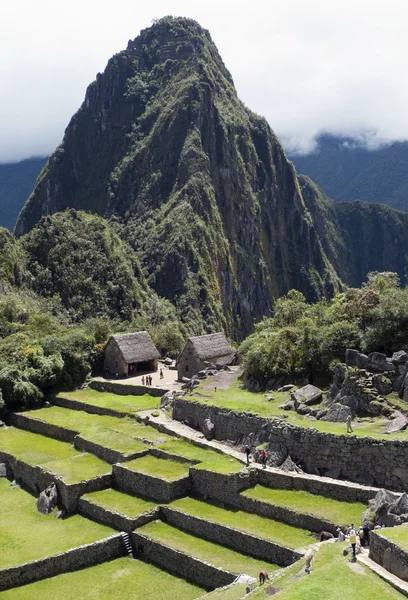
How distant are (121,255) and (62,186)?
6868cm

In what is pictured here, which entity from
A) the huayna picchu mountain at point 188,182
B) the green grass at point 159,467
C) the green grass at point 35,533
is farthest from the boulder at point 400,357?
the huayna picchu mountain at point 188,182

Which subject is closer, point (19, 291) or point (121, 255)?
point (19, 291)

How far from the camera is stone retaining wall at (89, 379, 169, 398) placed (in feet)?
125

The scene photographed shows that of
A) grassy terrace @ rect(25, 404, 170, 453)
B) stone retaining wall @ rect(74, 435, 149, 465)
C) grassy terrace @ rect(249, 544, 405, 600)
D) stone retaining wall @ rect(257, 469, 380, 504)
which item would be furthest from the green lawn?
grassy terrace @ rect(249, 544, 405, 600)

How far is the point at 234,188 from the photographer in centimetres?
14975

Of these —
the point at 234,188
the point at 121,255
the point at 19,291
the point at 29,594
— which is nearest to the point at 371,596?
the point at 29,594

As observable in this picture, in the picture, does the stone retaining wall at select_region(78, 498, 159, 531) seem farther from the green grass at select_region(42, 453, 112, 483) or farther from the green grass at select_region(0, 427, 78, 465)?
the green grass at select_region(0, 427, 78, 465)

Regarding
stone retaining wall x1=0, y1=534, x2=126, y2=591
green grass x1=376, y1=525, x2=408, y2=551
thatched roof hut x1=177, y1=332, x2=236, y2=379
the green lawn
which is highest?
thatched roof hut x1=177, y1=332, x2=236, y2=379

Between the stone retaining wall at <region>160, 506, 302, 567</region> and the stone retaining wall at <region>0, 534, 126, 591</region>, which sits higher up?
the stone retaining wall at <region>160, 506, 302, 567</region>

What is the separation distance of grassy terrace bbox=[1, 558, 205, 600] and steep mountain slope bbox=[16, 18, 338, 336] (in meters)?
90.1

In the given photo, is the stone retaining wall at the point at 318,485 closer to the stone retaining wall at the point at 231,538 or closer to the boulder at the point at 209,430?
the stone retaining wall at the point at 231,538

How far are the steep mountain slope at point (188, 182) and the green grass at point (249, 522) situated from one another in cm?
8811

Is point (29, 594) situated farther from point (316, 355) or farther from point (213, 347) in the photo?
point (213, 347)

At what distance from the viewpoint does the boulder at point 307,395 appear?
87.0 feet
